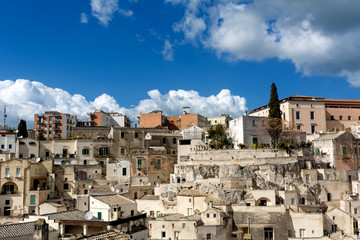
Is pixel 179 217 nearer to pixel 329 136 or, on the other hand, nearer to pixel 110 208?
pixel 110 208

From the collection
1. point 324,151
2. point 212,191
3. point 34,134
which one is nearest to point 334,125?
point 324,151

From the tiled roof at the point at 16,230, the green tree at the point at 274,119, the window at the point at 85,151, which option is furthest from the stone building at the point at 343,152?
the tiled roof at the point at 16,230

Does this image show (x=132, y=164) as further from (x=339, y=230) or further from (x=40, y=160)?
(x=339, y=230)

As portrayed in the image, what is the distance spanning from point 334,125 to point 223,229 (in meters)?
36.0

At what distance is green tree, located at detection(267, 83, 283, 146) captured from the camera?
181 feet

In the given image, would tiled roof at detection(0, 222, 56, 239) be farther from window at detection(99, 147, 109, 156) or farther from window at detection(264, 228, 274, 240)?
window at detection(99, 147, 109, 156)

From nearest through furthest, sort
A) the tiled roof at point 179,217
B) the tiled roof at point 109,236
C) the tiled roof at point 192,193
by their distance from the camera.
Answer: the tiled roof at point 109,236 → the tiled roof at point 179,217 → the tiled roof at point 192,193

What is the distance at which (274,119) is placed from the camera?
5562cm

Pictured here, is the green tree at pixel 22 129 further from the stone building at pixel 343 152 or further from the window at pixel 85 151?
the stone building at pixel 343 152

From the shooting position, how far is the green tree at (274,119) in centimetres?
5525

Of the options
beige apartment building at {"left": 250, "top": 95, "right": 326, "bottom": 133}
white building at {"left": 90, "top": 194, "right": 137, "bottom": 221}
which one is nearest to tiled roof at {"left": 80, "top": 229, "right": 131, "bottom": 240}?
white building at {"left": 90, "top": 194, "right": 137, "bottom": 221}

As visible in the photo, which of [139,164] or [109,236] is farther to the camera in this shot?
[139,164]

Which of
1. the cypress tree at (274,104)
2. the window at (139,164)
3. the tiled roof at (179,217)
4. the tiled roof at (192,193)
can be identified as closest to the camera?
the tiled roof at (179,217)

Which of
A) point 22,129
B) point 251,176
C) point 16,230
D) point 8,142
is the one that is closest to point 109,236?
point 16,230
